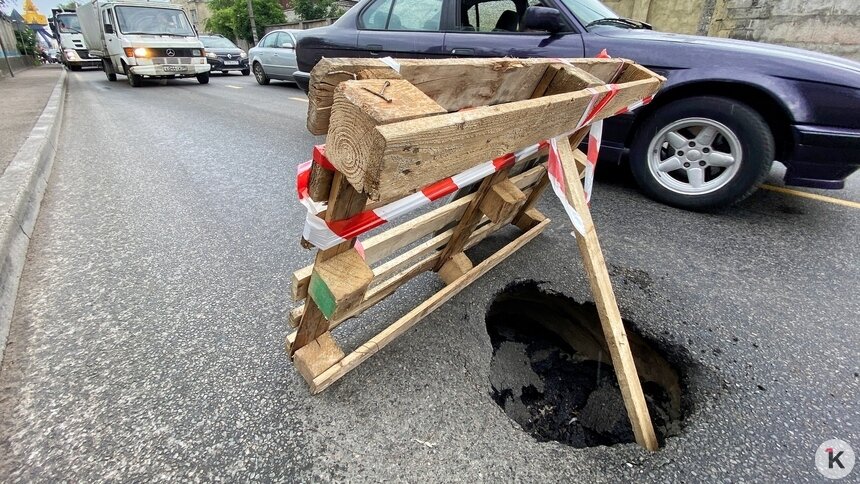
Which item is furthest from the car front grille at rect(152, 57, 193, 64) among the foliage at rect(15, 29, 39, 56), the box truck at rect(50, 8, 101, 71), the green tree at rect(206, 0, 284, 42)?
the green tree at rect(206, 0, 284, 42)

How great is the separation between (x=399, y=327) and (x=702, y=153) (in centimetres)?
288

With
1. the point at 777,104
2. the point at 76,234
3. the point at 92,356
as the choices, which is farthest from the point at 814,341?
the point at 76,234

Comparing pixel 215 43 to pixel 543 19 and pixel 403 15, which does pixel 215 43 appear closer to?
pixel 403 15

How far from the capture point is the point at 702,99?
3098mm

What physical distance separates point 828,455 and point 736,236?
1866 millimetres

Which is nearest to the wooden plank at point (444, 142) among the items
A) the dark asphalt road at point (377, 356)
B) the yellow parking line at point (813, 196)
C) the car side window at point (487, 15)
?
the dark asphalt road at point (377, 356)

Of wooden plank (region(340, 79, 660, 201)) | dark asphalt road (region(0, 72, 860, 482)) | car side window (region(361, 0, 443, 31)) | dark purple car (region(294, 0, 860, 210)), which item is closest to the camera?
wooden plank (region(340, 79, 660, 201))

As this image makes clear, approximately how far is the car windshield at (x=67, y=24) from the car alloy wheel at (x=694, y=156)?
979 inches

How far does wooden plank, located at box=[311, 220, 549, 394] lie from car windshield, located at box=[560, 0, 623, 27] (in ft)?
7.79

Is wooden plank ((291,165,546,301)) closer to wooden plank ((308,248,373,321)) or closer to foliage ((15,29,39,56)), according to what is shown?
wooden plank ((308,248,373,321))

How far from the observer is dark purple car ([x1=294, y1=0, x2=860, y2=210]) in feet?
9.16

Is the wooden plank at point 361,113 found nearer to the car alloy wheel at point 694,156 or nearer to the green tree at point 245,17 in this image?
the car alloy wheel at point 694,156

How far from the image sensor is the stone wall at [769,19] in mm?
11625
